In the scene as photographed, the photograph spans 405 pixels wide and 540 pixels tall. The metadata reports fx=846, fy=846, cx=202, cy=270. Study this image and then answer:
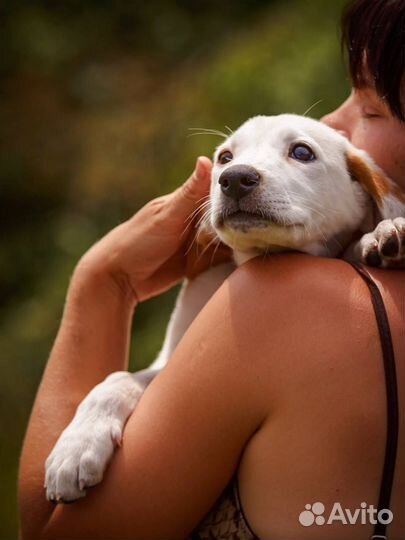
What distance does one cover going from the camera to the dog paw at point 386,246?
179 cm

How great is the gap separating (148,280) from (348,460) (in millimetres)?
993

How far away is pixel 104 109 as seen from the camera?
24.1 ft

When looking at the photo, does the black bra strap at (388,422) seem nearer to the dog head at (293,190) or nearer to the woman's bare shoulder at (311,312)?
the woman's bare shoulder at (311,312)

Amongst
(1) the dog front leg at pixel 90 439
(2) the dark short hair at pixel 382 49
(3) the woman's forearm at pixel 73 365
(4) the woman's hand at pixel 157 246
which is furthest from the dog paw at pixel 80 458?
(2) the dark short hair at pixel 382 49

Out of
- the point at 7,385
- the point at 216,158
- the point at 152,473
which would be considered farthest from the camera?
the point at 7,385

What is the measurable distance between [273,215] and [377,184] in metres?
0.35

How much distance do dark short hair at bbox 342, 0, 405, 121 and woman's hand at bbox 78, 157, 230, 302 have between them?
470 mm

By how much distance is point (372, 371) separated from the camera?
1.60 meters

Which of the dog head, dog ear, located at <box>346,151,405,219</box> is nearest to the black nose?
the dog head

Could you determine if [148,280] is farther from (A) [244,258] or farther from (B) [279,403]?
(B) [279,403]

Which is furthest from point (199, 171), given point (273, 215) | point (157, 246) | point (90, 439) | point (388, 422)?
point (388, 422)

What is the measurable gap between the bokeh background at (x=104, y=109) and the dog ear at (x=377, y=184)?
9.96 ft

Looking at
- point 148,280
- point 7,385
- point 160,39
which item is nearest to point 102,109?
point 160,39

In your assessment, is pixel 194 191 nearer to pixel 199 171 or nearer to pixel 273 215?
pixel 199 171
